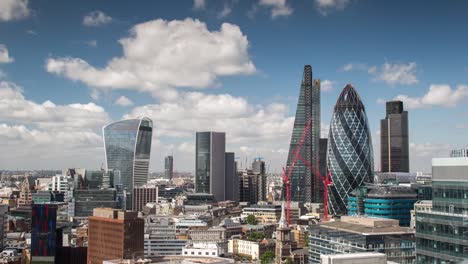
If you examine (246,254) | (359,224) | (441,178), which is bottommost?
(246,254)

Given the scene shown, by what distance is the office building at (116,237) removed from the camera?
357 ft

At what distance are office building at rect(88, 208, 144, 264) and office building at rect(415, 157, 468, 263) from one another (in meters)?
69.3

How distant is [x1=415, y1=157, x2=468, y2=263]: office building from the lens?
1816 inches

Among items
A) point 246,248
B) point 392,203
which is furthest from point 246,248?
point 392,203

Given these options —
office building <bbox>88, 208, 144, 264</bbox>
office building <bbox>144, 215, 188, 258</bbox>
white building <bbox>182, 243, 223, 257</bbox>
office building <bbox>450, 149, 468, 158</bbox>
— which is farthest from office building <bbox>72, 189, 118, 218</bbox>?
office building <bbox>450, 149, 468, 158</bbox>

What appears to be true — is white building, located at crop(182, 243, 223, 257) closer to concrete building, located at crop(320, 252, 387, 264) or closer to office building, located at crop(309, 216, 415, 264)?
office building, located at crop(309, 216, 415, 264)

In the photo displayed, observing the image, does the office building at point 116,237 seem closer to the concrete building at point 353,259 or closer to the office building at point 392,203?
the office building at point 392,203

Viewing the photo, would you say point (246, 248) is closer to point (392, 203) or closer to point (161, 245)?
point (161, 245)

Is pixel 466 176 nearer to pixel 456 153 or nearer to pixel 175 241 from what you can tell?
pixel 456 153

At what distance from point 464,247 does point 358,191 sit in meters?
121

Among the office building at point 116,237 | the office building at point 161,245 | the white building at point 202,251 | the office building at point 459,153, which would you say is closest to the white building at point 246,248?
the office building at point 161,245

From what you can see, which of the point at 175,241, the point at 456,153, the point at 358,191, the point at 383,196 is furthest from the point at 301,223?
the point at 456,153

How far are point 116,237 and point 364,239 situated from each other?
173 feet

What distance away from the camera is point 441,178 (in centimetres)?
4875
